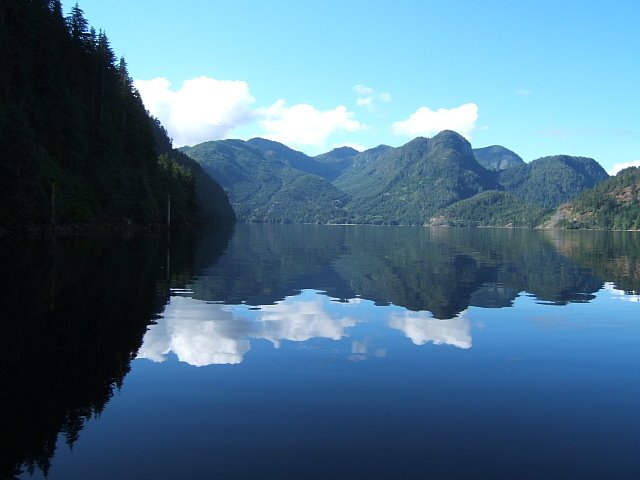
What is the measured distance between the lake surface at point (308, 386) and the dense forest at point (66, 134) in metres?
31.6

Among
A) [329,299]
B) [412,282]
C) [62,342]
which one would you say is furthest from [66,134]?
[62,342]

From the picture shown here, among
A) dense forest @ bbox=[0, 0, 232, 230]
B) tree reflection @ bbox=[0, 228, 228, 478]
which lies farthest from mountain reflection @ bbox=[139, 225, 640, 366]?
dense forest @ bbox=[0, 0, 232, 230]

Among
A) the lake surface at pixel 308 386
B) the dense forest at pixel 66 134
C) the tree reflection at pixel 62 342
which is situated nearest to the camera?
the lake surface at pixel 308 386

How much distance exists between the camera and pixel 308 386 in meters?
12.6

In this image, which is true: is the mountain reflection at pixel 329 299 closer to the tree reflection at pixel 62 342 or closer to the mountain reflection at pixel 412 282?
the mountain reflection at pixel 412 282

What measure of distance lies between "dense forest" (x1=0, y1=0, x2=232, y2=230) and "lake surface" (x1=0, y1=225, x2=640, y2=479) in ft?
104

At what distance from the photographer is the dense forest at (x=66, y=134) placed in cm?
5484

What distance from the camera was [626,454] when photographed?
30.5 ft

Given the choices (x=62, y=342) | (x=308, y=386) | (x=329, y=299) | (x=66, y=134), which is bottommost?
(x=308, y=386)

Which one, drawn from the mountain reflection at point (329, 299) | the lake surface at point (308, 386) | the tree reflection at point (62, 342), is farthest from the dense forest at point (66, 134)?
the lake surface at point (308, 386)

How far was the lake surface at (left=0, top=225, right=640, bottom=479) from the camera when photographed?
874 centimetres

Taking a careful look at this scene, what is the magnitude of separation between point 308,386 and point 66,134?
72.4 meters

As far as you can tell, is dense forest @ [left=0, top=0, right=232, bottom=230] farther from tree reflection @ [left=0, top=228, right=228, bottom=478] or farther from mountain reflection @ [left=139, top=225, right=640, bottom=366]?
tree reflection @ [left=0, top=228, right=228, bottom=478]

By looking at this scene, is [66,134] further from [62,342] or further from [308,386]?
[308,386]
